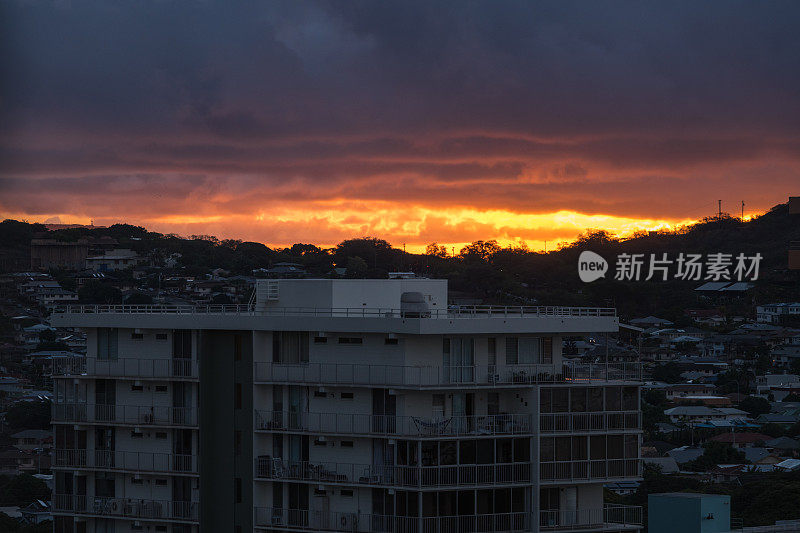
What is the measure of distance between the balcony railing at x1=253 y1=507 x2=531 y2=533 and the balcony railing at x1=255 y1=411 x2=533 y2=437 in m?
2.93

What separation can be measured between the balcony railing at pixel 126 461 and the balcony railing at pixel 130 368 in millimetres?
3056

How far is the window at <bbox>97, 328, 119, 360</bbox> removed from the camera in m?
54.2

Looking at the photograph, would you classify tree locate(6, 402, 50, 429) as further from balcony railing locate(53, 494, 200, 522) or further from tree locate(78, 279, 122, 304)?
balcony railing locate(53, 494, 200, 522)

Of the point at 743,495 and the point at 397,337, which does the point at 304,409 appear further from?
the point at 743,495

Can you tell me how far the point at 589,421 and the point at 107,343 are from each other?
1954cm

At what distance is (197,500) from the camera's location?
167ft

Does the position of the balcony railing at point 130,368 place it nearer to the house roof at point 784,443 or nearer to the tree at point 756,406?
the house roof at point 784,443

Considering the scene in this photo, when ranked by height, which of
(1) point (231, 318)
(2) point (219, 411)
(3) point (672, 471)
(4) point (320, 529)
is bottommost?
(3) point (672, 471)

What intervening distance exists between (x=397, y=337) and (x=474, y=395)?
365 centimetres

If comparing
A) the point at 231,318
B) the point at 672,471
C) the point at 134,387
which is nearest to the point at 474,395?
the point at 231,318

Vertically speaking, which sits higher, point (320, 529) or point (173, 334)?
point (173, 334)

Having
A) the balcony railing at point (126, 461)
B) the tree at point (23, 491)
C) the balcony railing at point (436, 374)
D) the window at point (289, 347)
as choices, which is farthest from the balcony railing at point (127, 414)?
the tree at point (23, 491)

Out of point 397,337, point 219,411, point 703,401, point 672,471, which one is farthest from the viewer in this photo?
point 703,401

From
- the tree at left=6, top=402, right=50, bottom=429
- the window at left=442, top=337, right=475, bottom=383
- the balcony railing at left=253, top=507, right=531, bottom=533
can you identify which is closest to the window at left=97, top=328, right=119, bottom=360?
the balcony railing at left=253, top=507, right=531, bottom=533
